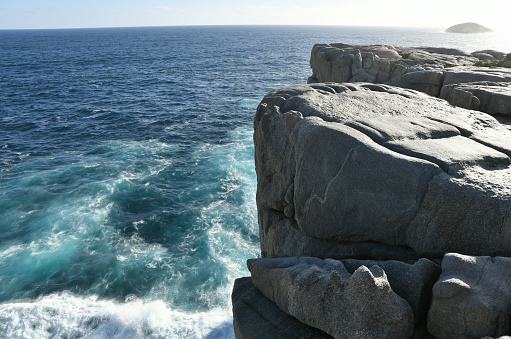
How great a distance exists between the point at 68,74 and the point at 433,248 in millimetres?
87573

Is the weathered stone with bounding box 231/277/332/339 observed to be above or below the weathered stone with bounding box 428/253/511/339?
below

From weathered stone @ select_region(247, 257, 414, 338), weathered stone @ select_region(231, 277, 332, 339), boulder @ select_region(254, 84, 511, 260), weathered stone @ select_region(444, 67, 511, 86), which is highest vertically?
weathered stone @ select_region(444, 67, 511, 86)

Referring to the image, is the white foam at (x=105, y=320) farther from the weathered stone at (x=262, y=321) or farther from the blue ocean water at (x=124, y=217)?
the weathered stone at (x=262, y=321)

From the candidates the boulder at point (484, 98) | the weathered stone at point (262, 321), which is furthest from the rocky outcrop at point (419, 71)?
the weathered stone at point (262, 321)

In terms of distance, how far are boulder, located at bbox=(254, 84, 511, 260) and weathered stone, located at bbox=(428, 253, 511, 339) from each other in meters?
1.05

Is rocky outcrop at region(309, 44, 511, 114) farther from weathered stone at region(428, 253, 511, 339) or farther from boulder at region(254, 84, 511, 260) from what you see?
weathered stone at region(428, 253, 511, 339)

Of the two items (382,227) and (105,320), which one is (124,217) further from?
(382,227)

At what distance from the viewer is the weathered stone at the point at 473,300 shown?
6.37 meters

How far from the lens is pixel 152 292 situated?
17.6 meters

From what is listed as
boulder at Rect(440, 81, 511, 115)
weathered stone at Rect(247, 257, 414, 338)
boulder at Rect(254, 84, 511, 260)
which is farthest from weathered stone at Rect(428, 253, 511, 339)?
boulder at Rect(440, 81, 511, 115)

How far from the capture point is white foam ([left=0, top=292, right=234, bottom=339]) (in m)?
15.2

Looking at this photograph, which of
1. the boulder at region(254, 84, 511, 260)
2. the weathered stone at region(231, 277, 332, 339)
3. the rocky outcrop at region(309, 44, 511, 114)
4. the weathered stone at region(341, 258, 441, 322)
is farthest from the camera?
the rocky outcrop at region(309, 44, 511, 114)

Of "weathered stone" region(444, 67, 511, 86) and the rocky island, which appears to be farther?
"weathered stone" region(444, 67, 511, 86)

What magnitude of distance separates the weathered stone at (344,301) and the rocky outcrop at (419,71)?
1402 centimetres
